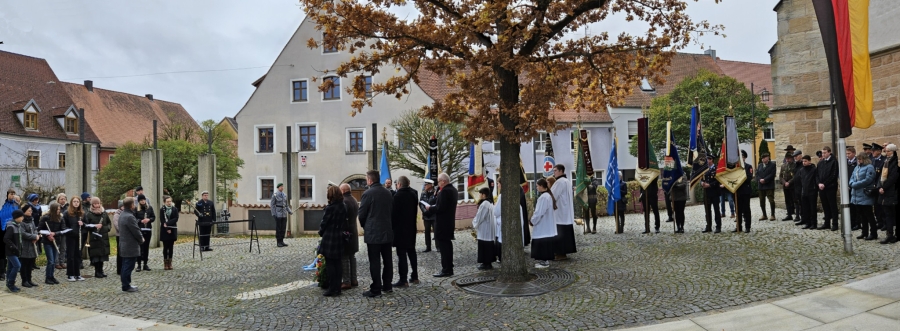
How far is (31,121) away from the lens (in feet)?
145

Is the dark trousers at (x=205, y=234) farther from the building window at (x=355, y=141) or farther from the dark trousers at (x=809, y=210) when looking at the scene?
the building window at (x=355, y=141)

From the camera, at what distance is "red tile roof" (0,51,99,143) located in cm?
4312

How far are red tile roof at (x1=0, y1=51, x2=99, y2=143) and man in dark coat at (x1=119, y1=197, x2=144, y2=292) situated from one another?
3998 cm

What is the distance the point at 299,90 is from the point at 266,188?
611 cm

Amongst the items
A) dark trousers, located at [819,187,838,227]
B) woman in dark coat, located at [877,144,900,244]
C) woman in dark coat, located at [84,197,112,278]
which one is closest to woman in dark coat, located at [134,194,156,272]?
woman in dark coat, located at [84,197,112,278]

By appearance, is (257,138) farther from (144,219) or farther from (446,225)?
(446,225)

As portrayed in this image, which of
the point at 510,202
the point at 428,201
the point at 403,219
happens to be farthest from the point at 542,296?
the point at 428,201

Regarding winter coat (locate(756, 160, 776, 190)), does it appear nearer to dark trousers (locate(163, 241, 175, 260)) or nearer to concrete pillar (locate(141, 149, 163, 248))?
dark trousers (locate(163, 241, 175, 260))

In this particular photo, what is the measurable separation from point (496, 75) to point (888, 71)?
31.5 feet

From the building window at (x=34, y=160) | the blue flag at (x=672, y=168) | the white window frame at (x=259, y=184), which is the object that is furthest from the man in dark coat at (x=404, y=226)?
the building window at (x=34, y=160)

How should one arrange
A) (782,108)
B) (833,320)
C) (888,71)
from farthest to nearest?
1. (782,108)
2. (888,71)
3. (833,320)

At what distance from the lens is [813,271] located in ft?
28.4

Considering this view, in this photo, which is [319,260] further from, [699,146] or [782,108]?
[782,108]

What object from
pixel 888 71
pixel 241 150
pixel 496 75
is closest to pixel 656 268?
pixel 496 75
